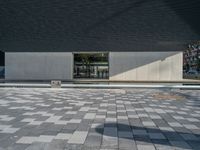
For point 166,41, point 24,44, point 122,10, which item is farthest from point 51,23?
point 166,41

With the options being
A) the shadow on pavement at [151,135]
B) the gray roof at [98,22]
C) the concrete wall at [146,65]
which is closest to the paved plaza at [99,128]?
the shadow on pavement at [151,135]

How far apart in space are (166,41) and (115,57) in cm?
725

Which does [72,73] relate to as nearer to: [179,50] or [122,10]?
[179,50]

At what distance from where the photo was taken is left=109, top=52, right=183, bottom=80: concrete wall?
24750 mm

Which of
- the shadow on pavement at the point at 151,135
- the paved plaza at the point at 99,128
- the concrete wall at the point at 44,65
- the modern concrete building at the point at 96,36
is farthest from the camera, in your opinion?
the concrete wall at the point at 44,65

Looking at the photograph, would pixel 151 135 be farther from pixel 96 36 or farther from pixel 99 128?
pixel 96 36

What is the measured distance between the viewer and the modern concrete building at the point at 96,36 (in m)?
11.3

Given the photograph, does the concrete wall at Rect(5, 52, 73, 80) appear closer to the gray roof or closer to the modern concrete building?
the modern concrete building

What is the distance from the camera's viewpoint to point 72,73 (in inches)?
1023

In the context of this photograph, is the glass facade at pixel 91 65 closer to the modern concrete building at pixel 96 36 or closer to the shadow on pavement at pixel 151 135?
the modern concrete building at pixel 96 36

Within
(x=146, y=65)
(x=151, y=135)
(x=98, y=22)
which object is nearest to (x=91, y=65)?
(x=146, y=65)

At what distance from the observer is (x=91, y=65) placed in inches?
1180

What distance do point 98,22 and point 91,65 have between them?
1643 centimetres

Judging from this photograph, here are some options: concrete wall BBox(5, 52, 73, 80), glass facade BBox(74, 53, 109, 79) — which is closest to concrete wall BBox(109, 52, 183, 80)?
glass facade BBox(74, 53, 109, 79)
